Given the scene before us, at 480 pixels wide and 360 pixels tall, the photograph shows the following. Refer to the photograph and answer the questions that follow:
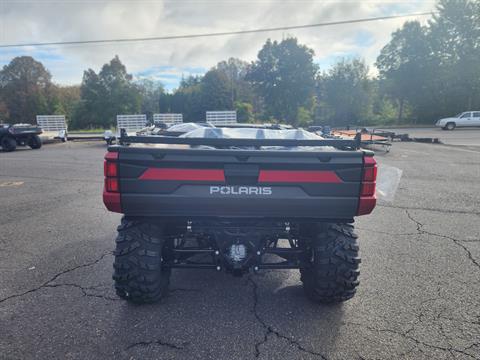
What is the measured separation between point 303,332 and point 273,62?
126 ft

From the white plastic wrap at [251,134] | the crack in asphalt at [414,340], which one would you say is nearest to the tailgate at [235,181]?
the white plastic wrap at [251,134]

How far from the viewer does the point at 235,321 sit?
2.46 m

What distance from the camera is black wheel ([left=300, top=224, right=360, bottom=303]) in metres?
2.48

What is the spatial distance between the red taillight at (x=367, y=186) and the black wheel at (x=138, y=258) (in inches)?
65.3

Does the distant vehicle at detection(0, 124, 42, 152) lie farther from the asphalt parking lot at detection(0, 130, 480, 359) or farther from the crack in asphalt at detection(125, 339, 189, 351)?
the crack in asphalt at detection(125, 339, 189, 351)

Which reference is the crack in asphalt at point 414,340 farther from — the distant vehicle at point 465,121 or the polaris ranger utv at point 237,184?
the distant vehicle at point 465,121

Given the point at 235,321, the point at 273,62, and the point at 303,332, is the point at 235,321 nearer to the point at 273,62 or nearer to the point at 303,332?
the point at 303,332

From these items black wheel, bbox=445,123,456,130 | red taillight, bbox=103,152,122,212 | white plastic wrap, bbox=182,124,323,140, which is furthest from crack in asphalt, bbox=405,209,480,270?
black wheel, bbox=445,123,456,130

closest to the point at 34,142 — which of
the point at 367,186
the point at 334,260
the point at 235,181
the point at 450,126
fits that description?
the point at 235,181

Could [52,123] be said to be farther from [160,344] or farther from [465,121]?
[465,121]

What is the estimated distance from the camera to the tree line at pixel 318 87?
3269 centimetres

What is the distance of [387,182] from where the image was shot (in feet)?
25.7

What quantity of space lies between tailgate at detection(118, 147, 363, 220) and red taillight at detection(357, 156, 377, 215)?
44 millimetres

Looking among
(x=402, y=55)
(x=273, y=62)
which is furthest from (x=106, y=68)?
(x=402, y=55)
